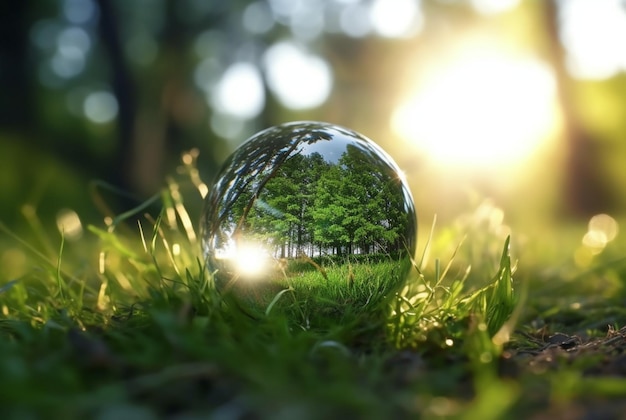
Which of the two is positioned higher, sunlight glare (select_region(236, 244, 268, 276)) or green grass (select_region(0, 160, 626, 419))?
sunlight glare (select_region(236, 244, 268, 276))

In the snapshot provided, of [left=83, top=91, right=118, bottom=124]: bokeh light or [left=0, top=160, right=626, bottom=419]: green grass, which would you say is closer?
[left=0, top=160, right=626, bottom=419]: green grass

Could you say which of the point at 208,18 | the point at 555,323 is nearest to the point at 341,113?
the point at 208,18

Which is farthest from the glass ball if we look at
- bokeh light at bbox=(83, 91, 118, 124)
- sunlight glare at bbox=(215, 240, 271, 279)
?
bokeh light at bbox=(83, 91, 118, 124)

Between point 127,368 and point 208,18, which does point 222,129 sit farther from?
point 127,368

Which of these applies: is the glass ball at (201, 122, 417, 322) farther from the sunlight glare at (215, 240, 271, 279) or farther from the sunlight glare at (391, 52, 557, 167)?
the sunlight glare at (391, 52, 557, 167)

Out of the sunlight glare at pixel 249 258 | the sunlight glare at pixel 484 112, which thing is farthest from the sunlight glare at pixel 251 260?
the sunlight glare at pixel 484 112

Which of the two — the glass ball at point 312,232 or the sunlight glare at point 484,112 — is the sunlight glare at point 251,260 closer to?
the glass ball at point 312,232
